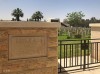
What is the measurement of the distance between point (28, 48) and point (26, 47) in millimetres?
57

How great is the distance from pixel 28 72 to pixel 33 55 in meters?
0.42

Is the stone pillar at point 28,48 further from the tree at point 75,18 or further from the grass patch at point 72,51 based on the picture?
the tree at point 75,18

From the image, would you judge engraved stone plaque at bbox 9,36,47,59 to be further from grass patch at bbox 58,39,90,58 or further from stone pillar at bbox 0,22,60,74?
grass patch at bbox 58,39,90,58

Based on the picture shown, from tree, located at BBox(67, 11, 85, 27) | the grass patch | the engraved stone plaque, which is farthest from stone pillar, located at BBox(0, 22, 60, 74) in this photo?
tree, located at BBox(67, 11, 85, 27)

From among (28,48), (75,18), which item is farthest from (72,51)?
(75,18)

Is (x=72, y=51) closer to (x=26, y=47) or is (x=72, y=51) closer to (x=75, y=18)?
(x=26, y=47)

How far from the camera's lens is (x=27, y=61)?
475 centimetres

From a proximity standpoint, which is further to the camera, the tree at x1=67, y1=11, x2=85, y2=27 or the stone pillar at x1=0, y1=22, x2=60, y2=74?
the tree at x1=67, y1=11, x2=85, y2=27

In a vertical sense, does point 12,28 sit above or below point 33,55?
above

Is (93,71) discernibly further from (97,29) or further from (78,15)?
(78,15)

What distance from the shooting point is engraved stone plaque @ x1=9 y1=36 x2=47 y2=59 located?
14.9ft

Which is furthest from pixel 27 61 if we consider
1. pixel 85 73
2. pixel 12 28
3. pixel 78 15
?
pixel 78 15

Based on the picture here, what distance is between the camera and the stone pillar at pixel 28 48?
176 inches

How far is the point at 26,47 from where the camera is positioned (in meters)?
4.70
